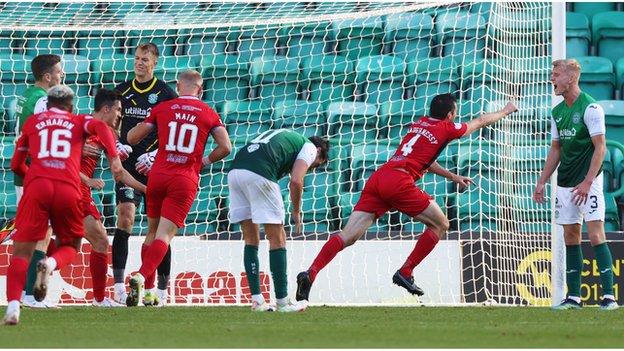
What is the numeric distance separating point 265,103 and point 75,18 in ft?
7.52

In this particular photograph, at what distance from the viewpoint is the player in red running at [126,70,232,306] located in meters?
8.95

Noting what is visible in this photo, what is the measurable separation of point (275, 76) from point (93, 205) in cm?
496

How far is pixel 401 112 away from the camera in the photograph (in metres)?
13.4

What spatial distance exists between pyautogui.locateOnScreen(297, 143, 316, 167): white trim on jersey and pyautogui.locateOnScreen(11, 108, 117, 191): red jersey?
1668mm

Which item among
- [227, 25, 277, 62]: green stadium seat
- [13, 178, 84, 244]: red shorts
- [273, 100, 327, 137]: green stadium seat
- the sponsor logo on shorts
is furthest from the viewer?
[227, 25, 277, 62]: green stadium seat

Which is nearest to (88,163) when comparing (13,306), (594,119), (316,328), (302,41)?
(13,306)

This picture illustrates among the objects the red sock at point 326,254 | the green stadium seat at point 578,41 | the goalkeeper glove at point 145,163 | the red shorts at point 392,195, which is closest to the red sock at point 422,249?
the red shorts at point 392,195

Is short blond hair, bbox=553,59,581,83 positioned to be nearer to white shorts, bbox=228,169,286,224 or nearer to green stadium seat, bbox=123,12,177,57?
white shorts, bbox=228,169,286,224

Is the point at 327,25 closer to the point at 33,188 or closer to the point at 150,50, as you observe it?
the point at 150,50

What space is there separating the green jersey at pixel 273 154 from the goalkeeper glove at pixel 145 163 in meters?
0.98

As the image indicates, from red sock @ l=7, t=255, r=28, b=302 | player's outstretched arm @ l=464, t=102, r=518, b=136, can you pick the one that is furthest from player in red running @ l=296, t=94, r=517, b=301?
red sock @ l=7, t=255, r=28, b=302

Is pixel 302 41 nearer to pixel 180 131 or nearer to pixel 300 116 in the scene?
pixel 300 116

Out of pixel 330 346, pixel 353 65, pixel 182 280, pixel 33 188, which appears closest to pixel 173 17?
pixel 353 65

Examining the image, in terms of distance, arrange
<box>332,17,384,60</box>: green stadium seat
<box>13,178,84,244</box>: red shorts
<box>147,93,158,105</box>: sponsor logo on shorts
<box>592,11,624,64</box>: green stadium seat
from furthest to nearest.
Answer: <box>592,11,624,64</box>: green stadium seat, <box>332,17,384,60</box>: green stadium seat, <box>147,93,158,105</box>: sponsor logo on shorts, <box>13,178,84,244</box>: red shorts
